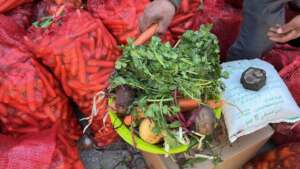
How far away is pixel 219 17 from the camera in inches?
72.1

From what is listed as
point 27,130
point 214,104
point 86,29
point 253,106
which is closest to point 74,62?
point 86,29

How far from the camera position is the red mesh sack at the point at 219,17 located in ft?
6.01

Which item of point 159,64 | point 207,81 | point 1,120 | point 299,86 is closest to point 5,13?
point 1,120

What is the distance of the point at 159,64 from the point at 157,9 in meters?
0.24

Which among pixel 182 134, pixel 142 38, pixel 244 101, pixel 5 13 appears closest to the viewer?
pixel 182 134

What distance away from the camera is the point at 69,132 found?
1.80m

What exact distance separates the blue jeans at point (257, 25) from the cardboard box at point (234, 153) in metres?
0.36

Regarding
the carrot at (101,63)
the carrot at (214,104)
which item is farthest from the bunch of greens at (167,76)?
the carrot at (101,63)

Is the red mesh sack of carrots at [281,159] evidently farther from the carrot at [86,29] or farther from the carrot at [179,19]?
the carrot at [86,29]

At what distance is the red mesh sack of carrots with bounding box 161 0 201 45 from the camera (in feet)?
5.77

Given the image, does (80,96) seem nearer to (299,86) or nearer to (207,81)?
(207,81)

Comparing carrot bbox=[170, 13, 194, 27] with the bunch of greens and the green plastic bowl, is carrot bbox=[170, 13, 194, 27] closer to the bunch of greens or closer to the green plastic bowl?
the bunch of greens

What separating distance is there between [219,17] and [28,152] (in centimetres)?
104

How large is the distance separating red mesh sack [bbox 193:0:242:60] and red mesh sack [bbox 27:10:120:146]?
46 centimetres
